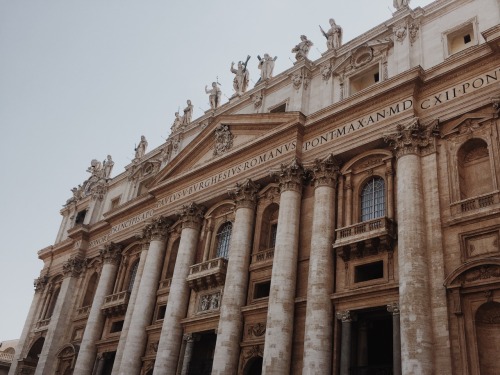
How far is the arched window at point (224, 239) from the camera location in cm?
2788

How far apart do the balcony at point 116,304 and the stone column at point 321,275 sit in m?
13.7

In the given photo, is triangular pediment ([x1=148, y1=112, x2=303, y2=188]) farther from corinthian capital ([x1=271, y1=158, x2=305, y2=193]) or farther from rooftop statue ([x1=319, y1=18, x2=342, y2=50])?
rooftop statue ([x1=319, y1=18, x2=342, y2=50])

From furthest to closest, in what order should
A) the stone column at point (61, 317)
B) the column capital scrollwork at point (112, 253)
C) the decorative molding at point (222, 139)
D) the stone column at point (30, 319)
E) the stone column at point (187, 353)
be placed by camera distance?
the stone column at point (30, 319) < the column capital scrollwork at point (112, 253) < the stone column at point (61, 317) < the decorative molding at point (222, 139) < the stone column at point (187, 353)

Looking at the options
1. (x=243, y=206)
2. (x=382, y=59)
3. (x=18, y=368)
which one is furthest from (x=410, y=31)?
(x=18, y=368)

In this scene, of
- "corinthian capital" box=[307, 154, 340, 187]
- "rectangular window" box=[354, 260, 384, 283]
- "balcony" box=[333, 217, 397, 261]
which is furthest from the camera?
"corinthian capital" box=[307, 154, 340, 187]

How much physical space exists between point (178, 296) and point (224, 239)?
3700 millimetres

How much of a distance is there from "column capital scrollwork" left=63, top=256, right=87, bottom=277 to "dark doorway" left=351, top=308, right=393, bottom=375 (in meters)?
23.2

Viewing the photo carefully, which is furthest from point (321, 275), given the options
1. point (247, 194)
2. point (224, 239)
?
point (224, 239)

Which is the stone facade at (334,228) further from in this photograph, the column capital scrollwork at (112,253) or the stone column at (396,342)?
the column capital scrollwork at (112,253)

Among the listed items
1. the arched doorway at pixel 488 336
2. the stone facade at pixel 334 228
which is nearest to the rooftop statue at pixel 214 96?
the stone facade at pixel 334 228

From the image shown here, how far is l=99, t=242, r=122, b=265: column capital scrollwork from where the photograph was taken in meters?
34.6

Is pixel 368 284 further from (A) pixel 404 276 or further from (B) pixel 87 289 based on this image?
(B) pixel 87 289

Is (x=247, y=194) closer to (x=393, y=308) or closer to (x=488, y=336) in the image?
(x=393, y=308)

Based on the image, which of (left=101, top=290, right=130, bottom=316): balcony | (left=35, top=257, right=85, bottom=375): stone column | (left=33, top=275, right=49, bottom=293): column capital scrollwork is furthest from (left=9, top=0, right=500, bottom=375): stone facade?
(left=33, top=275, right=49, bottom=293): column capital scrollwork
